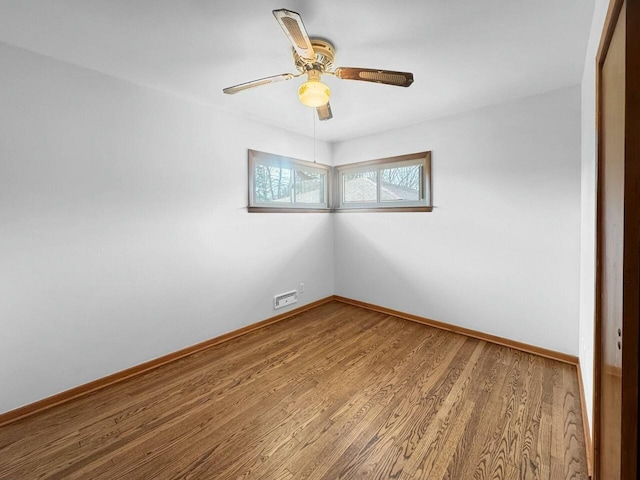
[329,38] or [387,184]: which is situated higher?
[329,38]

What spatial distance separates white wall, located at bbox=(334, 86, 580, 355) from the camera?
2.41 metres

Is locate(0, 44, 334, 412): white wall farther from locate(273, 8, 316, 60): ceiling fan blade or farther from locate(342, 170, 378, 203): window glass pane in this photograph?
locate(273, 8, 316, 60): ceiling fan blade

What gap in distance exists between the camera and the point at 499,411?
6.04ft

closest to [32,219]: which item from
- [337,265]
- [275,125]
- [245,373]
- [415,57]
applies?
[245,373]

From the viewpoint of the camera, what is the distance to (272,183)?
11.3 feet

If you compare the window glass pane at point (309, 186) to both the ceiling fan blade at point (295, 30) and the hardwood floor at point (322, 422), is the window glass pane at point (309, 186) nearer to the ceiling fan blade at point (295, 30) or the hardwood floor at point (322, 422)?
the hardwood floor at point (322, 422)

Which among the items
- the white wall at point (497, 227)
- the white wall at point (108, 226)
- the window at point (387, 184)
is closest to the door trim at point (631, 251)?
the white wall at point (497, 227)

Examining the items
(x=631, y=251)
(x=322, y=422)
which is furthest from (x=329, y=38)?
(x=322, y=422)

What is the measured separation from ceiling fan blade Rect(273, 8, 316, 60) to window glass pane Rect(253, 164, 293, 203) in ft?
5.93

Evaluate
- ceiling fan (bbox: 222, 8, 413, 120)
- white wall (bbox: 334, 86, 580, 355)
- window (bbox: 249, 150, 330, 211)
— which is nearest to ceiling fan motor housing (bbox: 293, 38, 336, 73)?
ceiling fan (bbox: 222, 8, 413, 120)

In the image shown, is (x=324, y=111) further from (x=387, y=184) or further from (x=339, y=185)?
(x=339, y=185)

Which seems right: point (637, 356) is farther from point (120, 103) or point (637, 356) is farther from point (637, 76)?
point (120, 103)

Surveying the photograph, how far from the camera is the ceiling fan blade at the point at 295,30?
120 centimetres

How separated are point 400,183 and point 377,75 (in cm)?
200
